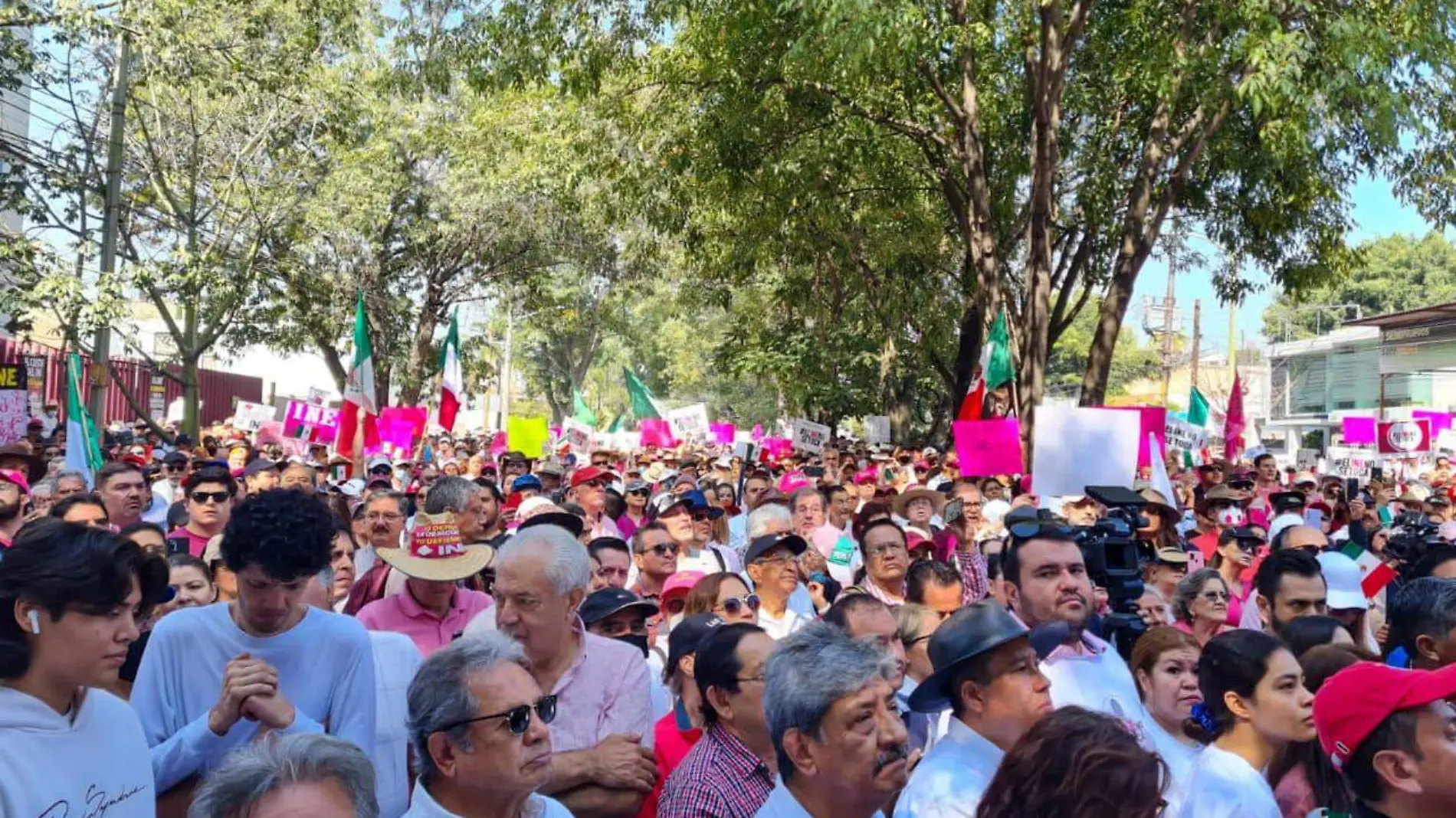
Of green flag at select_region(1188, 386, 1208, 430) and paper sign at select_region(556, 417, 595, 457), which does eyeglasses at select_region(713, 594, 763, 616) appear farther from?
green flag at select_region(1188, 386, 1208, 430)

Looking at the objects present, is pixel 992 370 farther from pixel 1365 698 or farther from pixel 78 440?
pixel 1365 698

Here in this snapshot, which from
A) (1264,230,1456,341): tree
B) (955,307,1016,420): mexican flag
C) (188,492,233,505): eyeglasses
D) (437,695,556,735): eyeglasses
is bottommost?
(437,695,556,735): eyeglasses

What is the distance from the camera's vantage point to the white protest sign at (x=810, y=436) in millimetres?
22344

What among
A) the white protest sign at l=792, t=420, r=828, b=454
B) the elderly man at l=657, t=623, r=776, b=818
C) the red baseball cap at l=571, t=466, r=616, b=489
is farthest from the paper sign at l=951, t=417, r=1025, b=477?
the white protest sign at l=792, t=420, r=828, b=454

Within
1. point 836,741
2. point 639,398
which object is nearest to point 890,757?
point 836,741

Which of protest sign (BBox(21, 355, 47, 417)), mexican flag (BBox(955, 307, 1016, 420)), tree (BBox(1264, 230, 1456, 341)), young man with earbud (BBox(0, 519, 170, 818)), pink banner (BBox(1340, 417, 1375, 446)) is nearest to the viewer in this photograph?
young man with earbud (BBox(0, 519, 170, 818))

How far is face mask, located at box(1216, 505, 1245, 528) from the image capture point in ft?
38.1

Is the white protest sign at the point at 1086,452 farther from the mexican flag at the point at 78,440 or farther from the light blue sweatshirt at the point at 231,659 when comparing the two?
the mexican flag at the point at 78,440

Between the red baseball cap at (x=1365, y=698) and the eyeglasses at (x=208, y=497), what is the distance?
620cm

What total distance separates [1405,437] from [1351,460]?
1.73m

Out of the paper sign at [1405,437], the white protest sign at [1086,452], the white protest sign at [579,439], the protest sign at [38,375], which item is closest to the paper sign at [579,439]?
the white protest sign at [579,439]

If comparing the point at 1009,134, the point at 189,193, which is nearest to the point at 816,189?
the point at 1009,134

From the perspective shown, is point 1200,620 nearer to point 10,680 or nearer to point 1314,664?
point 1314,664

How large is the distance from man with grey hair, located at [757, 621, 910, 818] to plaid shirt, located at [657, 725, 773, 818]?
1.12 feet
